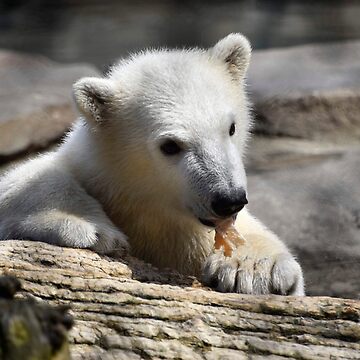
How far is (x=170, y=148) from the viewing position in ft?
11.5

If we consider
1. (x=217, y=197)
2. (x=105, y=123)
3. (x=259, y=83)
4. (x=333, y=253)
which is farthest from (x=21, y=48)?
(x=217, y=197)

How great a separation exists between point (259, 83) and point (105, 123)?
3696 mm

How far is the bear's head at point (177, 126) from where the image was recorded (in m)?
3.32

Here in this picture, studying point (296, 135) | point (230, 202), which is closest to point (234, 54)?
point (230, 202)

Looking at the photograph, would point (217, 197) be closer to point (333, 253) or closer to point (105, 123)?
point (105, 123)

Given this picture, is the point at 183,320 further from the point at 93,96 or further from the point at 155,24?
the point at 155,24

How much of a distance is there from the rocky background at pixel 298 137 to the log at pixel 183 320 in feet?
7.54

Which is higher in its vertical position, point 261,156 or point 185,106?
point 185,106

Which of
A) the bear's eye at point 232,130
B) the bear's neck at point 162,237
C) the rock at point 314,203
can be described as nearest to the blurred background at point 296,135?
the rock at point 314,203

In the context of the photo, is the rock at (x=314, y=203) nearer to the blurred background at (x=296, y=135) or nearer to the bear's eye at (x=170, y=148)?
the blurred background at (x=296, y=135)


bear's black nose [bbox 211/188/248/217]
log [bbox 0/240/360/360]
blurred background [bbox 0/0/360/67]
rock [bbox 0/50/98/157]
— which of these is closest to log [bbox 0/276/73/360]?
log [bbox 0/240/360/360]

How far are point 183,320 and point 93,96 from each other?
1323 mm

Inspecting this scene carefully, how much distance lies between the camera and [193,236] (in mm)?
3852

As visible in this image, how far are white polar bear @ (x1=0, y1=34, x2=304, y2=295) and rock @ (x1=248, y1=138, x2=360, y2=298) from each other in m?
1.46
